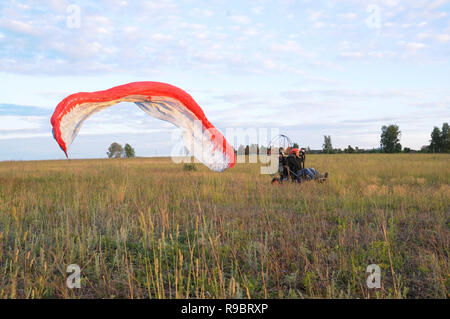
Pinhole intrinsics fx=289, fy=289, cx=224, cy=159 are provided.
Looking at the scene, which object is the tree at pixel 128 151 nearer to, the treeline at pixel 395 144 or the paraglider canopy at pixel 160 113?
the treeline at pixel 395 144

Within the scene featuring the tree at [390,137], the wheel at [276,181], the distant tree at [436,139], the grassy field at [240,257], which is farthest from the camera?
the tree at [390,137]

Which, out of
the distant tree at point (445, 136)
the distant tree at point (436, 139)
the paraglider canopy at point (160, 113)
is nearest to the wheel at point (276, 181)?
the paraglider canopy at point (160, 113)

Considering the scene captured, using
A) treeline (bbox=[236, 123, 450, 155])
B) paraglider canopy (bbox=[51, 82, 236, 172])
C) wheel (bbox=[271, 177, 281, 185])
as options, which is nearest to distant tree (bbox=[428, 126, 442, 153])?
treeline (bbox=[236, 123, 450, 155])

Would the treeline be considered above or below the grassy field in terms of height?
above

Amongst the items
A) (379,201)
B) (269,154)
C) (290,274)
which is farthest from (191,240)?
(269,154)

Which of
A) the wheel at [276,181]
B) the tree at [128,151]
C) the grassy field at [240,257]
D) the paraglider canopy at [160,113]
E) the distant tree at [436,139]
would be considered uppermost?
the distant tree at [436,139]

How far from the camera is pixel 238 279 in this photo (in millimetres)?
3750

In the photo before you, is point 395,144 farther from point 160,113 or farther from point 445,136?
point 160,113

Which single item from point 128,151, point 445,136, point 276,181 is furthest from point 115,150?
point 445,136

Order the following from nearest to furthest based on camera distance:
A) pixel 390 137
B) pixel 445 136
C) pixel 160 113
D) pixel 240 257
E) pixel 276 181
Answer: pixel 240 257 < pixel 160 113 < pixel 276 181 < pixel 445 136 < pixel 390 137

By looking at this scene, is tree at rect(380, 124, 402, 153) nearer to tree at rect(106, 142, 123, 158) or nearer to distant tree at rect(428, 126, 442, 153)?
distant tree at rect(428, 126, 442, 153)

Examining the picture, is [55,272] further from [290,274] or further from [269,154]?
[269,154]

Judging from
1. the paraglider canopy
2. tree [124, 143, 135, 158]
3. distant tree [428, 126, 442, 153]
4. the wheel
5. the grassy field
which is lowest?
the grassy field

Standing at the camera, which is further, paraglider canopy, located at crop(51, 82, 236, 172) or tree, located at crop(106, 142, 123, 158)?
tree, located at crop(106, 142, 123, 158)
